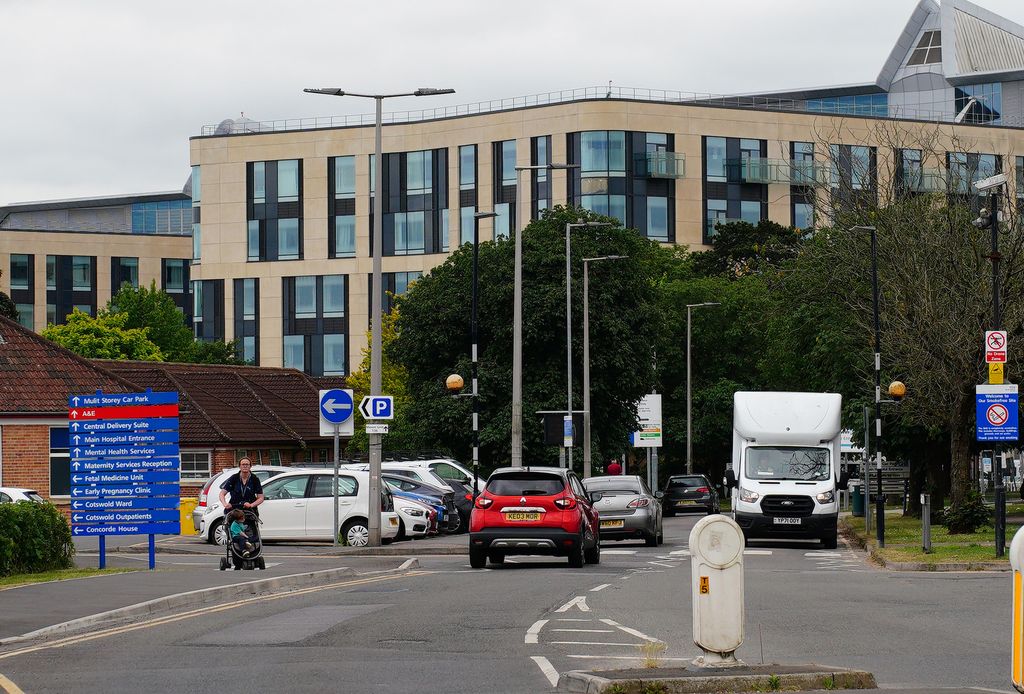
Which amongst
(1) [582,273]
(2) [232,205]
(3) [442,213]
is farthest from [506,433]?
(2) [232,205]

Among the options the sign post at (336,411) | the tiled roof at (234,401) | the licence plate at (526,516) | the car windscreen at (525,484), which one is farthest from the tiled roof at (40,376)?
the licence plate at (526,516)

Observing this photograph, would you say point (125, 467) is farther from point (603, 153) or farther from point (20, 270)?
point (20, 270)

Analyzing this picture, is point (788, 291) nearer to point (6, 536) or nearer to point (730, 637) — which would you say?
point (6, 536)

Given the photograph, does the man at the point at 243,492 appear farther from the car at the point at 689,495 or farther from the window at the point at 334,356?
the window at the point at 334,356

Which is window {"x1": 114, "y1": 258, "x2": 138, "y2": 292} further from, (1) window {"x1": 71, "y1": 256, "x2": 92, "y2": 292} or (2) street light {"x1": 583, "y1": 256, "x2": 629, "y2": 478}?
(2) street light {"x1": 583, "y1": 256, "x2": 629, "y2": 478}

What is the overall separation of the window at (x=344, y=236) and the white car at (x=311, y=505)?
6154cm

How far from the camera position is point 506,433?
183ft

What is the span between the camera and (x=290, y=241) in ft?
316

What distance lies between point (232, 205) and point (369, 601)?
79790 mm

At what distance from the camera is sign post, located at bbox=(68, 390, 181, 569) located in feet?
83.8

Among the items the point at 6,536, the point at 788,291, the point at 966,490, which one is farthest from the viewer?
the point at 788,291

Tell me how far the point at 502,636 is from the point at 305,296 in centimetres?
8261

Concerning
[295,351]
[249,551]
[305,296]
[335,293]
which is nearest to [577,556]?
[249,551]

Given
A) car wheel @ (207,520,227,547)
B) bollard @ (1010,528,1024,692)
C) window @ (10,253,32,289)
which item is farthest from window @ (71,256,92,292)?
bollard @ (1010,528,1024,692)
